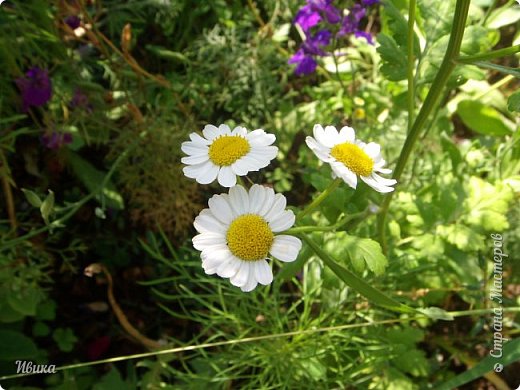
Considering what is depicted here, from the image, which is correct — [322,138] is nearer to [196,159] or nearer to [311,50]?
[196,159]

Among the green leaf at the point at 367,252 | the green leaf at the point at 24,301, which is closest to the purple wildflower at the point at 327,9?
the green leaf at the point at 367,252

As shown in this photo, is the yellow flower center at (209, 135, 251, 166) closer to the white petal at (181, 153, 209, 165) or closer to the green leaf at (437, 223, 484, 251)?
the white petal at (181, 153, 209, 165)

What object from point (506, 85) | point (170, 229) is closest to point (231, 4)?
point (170, 229)

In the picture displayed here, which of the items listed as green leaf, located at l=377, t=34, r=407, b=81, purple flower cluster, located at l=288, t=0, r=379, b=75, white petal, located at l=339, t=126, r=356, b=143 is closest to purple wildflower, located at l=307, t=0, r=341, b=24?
purple flower cluster, located at l=288, t=0, r=379, b=75

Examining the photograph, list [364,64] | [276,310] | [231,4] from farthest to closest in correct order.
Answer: [231,4]
[364,64]
[276,310]

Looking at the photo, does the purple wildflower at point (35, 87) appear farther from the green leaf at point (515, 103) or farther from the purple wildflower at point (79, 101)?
the green leaf at point (515, 103)

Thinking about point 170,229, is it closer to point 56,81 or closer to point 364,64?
point 56,81
